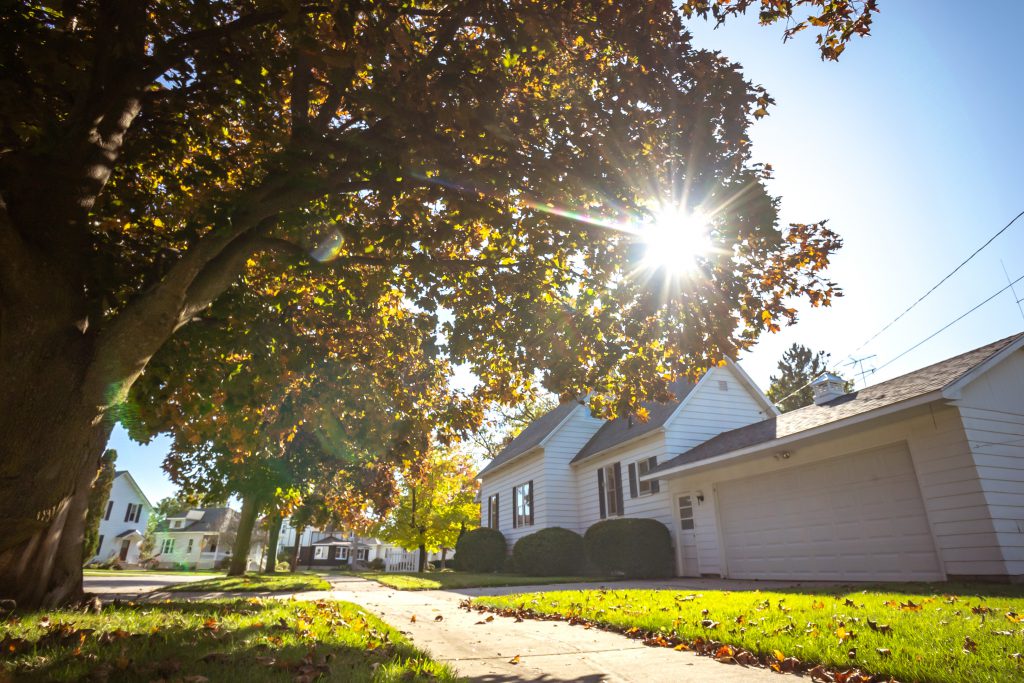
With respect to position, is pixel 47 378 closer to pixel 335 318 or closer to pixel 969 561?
pixel 335 318

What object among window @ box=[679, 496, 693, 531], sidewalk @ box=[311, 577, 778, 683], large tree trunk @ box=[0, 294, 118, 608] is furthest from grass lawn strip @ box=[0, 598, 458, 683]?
window @ box=[679, 496, 693, 531]

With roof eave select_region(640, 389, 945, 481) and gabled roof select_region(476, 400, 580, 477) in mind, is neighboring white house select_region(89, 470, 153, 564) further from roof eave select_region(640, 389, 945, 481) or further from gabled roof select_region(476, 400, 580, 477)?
roof eave select_region(640, 389, 945, 481)

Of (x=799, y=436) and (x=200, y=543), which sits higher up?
(x=799, y=436)

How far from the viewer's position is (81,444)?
4609mm

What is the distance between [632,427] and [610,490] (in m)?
2.56

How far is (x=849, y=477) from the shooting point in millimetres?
11375

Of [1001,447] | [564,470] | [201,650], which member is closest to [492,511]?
[564,470]

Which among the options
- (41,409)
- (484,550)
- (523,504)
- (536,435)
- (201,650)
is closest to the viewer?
(201,650)

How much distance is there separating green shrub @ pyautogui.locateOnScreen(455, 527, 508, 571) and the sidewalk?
16056mm

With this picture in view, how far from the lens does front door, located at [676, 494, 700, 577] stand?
15086mm

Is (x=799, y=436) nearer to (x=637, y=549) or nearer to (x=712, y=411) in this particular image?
(x=637, y=549)

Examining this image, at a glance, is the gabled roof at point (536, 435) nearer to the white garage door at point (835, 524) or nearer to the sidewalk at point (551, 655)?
the white garage door at point (835, 524)

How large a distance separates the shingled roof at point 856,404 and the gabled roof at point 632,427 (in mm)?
1766

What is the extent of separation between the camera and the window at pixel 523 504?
22.5m
